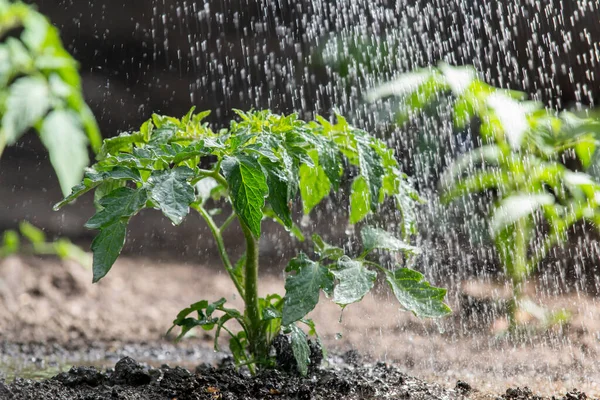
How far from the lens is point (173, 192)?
911 millimetres

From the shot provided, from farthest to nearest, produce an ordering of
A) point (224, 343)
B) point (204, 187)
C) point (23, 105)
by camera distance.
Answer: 1. point (224, 343)
2. point (23, 105)
3. point (204, 187)

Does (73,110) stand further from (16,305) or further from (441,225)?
(441,225)

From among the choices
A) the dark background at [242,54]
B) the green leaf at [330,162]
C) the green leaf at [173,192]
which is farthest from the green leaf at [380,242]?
the dark background at [242,54]

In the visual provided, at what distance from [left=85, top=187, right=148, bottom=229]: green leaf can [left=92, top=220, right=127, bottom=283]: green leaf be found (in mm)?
26

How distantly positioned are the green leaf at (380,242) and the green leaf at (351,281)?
9cm

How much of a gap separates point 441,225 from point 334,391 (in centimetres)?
149

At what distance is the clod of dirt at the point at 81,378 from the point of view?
114 centimetres

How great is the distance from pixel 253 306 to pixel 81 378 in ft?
1.15

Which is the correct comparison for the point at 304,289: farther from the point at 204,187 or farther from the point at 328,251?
the point at 204,187

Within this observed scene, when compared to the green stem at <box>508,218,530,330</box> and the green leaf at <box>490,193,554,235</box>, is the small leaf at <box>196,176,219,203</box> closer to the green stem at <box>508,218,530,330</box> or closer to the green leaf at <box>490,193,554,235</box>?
the green leaf at <box>490,193,554,235</box>

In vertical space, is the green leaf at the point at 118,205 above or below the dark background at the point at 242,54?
below

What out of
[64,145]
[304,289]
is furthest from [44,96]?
[304,289]

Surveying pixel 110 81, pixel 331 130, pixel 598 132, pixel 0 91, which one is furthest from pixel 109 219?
pixel 110 81

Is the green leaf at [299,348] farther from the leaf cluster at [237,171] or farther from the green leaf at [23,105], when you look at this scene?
the green leaf at [23,105]
